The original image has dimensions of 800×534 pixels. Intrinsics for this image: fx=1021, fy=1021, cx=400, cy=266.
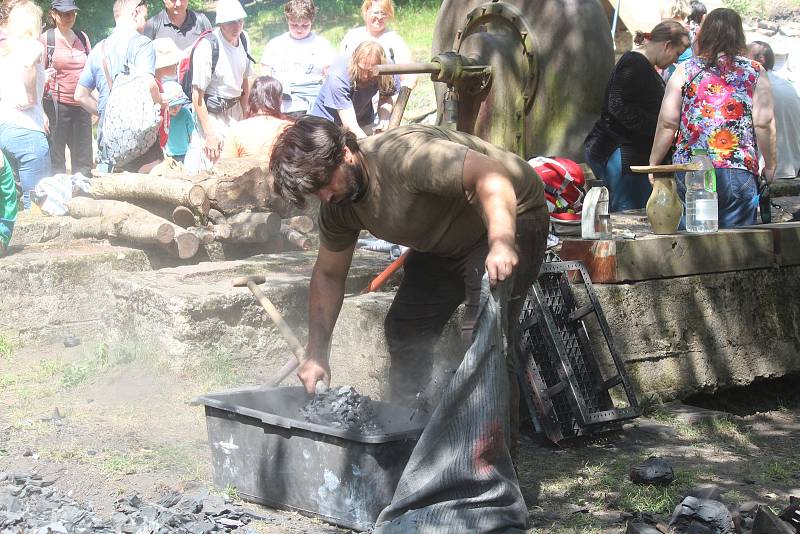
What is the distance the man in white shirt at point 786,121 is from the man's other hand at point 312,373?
6456mm

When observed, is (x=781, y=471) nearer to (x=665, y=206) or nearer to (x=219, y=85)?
(x=665, y=206)

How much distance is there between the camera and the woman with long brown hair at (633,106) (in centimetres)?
712

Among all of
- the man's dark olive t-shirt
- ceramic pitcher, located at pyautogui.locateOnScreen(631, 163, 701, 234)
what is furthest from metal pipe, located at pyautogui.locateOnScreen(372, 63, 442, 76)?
the man's dark olive t-shirt

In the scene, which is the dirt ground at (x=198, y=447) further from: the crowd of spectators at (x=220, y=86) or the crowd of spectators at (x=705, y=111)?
the crowd of spectators at (x=220, y=86)

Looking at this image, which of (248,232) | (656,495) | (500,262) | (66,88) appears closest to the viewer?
(500,262)

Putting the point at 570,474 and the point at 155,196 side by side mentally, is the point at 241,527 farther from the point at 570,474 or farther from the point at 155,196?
the point at 155,196

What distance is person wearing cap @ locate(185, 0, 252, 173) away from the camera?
870 centimetres

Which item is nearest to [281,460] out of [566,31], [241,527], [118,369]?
[241,527]

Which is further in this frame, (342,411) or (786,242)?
(786,242)

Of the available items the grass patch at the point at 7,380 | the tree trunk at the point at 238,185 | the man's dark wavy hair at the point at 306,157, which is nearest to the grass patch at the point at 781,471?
the man's dark wavy hair at the point at 306,157

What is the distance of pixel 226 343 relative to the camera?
6207 millimetres

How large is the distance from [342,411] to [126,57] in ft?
18.1

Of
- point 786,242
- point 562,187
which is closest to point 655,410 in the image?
point 562,187

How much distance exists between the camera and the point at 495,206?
3.66 m
